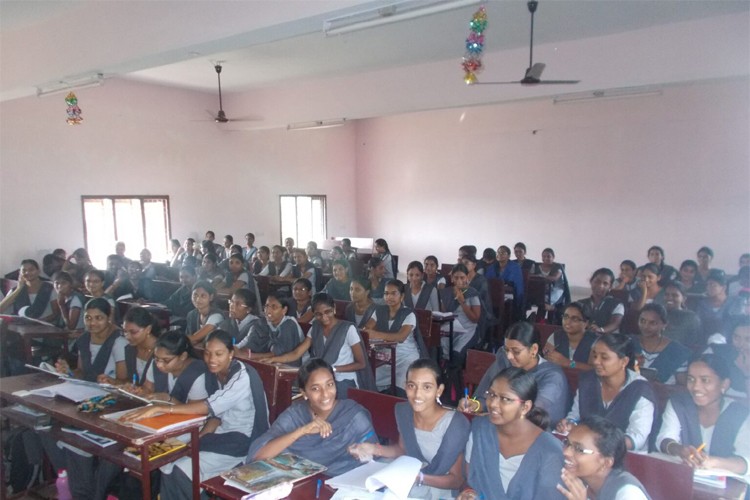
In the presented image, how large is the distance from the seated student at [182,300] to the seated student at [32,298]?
3.52ft

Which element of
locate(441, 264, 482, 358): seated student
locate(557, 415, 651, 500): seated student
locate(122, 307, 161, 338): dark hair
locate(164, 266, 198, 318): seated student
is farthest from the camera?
Result: locate(164, 266, 198, 318): seated student

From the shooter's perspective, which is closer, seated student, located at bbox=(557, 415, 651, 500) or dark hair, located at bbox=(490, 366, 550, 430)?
seated student, located at bbox=(557, 415, 651, 500)

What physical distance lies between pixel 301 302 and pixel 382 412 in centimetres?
229

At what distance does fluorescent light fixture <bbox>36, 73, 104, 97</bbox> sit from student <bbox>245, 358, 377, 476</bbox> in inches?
161

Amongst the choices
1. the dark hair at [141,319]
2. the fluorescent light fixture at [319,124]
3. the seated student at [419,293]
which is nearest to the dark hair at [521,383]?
the dark hair at [141,319]

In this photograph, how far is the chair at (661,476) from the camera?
1841mm

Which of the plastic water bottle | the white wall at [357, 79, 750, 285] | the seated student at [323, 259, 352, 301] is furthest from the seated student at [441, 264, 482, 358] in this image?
the white wall at [357, 79, 750, 285]

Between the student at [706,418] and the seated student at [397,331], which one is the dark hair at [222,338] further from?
the student at [706,418]

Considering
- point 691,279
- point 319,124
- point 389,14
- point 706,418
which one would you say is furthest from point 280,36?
point 319,124

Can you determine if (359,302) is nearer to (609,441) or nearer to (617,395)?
(617,395)

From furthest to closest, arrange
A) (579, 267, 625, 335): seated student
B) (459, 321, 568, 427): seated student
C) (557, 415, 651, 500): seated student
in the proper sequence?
(579, 267, 625, 335): seated student < (459, 321, 568, 427): seated student < (557, 415, 651, 500): seated student

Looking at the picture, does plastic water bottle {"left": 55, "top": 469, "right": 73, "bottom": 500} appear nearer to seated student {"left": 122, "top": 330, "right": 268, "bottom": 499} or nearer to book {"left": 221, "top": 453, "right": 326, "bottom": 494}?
seated student {"left": 122, "top": 330, "right": 268, "bottom": 499}

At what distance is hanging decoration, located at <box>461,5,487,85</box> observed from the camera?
361 centimetres

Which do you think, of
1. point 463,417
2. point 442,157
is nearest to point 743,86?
point 442,157
